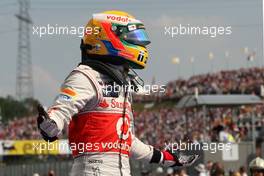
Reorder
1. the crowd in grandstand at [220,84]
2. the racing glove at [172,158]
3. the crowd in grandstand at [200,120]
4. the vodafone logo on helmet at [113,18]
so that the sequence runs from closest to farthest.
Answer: the vodafone logo on helmet at [113,18]
the racing glove at [172,158]
the crowd in grandstand at [200,120]
the crowd in grandstand at [220,84]

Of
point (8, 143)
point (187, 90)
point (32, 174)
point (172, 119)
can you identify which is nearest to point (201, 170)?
point (32, 174)

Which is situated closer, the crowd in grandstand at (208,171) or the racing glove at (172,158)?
the racing glove at (172,158)

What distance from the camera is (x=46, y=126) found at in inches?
168

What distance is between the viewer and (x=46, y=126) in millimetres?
4277

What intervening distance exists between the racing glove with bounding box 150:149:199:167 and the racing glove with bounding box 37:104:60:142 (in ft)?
4.49

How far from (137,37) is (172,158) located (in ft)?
3.59

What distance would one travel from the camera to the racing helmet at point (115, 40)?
493 centimetres

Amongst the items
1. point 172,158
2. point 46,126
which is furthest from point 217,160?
point 46,126

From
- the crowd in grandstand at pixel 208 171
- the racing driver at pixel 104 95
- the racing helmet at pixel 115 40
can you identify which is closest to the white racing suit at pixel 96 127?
the racing driver at pixel 104 95

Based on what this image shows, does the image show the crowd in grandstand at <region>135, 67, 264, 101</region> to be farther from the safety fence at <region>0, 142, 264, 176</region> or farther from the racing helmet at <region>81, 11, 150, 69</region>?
the racing helmet at <region>81, 11, 150, 69</region>

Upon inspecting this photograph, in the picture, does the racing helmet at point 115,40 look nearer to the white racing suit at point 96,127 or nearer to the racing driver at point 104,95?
the racing driver at point 104,95

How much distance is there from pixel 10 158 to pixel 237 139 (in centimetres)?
1546

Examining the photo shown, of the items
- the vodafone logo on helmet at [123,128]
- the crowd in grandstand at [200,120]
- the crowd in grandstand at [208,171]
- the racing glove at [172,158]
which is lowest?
the crowd in grandstand at [208,171]

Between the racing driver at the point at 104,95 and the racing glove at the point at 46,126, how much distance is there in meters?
0.18
